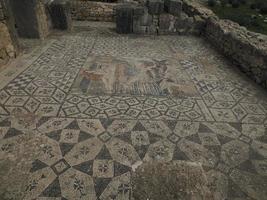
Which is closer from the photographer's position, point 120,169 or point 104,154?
point 120,169

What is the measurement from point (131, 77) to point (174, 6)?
384 centimetres

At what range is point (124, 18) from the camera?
6.48 meters

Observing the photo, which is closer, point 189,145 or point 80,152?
point 80,152

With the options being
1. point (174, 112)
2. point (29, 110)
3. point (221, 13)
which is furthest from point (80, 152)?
point (221, 13)

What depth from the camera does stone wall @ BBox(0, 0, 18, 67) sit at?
4159mm

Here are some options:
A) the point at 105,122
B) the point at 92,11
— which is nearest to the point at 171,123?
the point at 105,122

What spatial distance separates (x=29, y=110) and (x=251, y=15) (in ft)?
35.9

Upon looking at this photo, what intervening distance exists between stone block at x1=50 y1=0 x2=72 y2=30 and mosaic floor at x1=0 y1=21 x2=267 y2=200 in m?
1.81

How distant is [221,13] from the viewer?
1082 cm

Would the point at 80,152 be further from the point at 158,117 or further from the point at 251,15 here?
the point at 251,15

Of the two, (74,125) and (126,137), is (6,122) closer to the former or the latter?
(74,125)

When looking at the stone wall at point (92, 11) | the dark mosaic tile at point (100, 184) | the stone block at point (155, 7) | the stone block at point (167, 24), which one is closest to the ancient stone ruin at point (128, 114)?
the dark mosaic tile at point (100, 184)

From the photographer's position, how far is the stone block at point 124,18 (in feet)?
20.9

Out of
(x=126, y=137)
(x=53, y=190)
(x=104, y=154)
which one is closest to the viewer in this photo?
(x=53, y=190)
